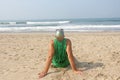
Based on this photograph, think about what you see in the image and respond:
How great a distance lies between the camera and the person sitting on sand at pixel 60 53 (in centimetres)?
525

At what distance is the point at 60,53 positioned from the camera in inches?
215

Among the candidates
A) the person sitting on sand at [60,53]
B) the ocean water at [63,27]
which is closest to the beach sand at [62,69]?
the person sitting on sand at [60,53]

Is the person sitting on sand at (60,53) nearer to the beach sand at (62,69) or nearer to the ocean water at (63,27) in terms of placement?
the beach sand at (62,69)

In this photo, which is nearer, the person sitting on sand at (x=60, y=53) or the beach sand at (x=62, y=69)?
the beach sand at (x=62, y=69)

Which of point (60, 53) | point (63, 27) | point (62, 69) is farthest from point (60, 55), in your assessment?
point (63, 27)

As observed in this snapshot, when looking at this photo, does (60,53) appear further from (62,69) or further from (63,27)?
(63,27)

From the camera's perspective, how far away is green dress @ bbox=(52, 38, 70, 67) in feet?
17.6

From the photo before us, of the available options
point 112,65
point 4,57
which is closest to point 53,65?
point 112,65

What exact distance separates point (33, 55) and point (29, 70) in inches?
69.2

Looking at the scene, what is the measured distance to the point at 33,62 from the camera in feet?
21.0

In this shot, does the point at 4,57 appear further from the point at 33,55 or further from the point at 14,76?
the point at 14,76

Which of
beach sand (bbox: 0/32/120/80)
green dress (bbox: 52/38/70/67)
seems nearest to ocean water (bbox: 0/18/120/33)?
beach sand (bbox: 0/32/120/80)

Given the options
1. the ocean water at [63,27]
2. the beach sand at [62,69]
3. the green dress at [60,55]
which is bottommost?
the ocean water at [63,27]

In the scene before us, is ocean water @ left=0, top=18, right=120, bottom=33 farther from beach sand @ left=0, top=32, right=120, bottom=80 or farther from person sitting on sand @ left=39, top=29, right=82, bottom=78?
person sitting on sand @ left=39, top=29, right=82, bottom=78
